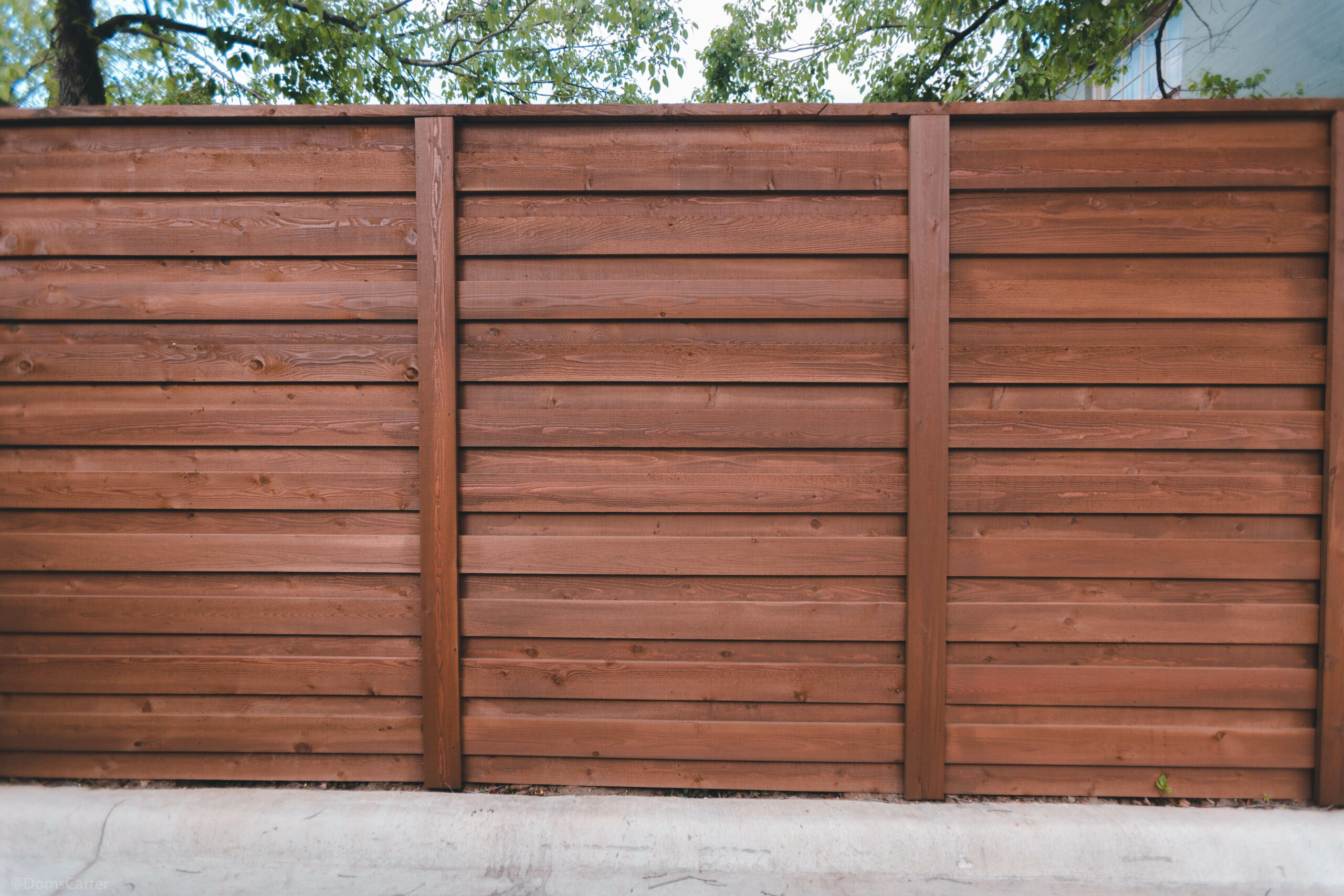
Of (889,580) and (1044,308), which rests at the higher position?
(1044,308)

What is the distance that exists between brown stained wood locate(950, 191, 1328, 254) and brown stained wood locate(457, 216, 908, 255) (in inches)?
12.0

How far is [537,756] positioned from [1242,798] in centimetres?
250

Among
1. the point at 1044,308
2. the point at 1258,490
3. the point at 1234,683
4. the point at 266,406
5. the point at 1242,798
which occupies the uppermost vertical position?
the point at 1044,308

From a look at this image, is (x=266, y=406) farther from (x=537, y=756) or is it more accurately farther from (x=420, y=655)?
(x=537, y=756)

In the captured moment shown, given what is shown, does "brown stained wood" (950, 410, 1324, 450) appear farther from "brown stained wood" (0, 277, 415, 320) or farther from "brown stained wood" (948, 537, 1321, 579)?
"brown stained wood" (0, 277, 415, 320)

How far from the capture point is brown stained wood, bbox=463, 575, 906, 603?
7.06 feet

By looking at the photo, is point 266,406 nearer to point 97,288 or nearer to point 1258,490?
point 97,288

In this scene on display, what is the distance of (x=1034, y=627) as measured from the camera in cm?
213

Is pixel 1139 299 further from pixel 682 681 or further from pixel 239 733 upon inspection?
pixel 239 733

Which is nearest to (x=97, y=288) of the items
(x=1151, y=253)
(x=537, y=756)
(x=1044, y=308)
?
(x=537, y=756)

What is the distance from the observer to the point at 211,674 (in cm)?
220

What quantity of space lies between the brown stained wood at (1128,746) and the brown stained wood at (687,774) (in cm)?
32

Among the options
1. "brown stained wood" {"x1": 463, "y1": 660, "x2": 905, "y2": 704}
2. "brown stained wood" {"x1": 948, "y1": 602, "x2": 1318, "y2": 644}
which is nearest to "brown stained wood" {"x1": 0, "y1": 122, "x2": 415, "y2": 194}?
"brown stained wood" {"x1": 463, "y1": 660, "x2": 905, "y2": 704}

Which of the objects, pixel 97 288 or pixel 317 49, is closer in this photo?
pixel 97 288
